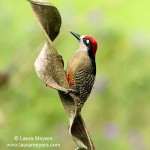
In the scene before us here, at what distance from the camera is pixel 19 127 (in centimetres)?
312

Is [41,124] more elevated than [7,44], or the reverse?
[7,44]

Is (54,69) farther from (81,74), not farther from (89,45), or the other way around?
(89,45)

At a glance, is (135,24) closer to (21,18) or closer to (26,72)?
(21,18)

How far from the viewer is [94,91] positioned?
3418mm

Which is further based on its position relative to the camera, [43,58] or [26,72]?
[26,72]

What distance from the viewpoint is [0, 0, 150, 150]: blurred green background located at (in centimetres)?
307

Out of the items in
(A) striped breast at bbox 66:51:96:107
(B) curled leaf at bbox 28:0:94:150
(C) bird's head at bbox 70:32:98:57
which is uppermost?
(B) curled leaf at bbox 28:0:94:150

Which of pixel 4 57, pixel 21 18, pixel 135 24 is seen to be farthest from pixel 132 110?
pixel 135 24

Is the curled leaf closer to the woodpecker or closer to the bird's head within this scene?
the woodpecker

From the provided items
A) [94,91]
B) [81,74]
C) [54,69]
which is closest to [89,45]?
[81,74]

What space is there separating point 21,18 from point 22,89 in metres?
1.64

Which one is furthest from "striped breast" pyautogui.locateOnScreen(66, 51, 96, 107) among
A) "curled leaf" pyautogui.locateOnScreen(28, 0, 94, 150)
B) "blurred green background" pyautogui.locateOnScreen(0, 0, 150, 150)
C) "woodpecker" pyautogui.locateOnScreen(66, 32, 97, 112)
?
"blurred green background" pyautogui.locateOnScreen(0, 0, 150, 150)

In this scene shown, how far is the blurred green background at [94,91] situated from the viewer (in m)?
3.07

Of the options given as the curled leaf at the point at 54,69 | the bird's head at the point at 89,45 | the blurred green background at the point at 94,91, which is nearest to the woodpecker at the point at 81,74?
the bird's head at the point at 89,45
